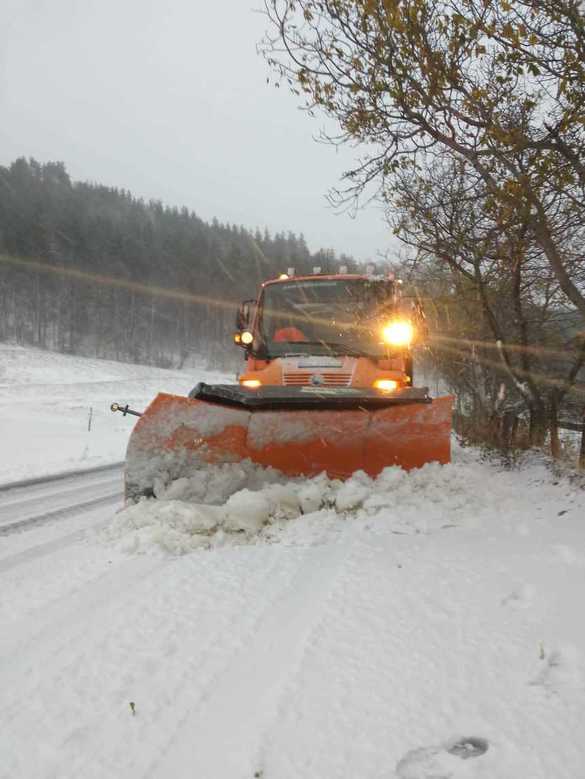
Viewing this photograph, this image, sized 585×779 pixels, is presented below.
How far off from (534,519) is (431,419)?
1.11m

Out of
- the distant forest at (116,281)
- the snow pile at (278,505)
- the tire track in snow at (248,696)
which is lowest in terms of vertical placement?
the tire track in snow at (248,696)

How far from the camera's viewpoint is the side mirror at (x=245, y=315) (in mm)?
6160

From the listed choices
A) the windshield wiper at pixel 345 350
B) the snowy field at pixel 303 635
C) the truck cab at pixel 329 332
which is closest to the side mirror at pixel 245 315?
the truck cab at pixel 329 332

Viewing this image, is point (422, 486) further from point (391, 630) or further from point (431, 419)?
point (391, 630)

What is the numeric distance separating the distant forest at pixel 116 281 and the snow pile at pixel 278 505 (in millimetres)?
46075

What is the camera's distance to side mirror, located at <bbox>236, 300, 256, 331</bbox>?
20.2ft

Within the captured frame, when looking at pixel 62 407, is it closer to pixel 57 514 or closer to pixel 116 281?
pixel 57 514

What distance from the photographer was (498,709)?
1.79 metres

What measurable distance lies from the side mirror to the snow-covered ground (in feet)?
14.6

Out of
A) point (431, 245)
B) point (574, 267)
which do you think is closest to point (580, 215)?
point (574, 267)

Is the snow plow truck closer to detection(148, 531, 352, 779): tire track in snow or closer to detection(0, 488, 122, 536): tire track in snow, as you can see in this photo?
detection(0, 488, 122, 536): tire track in snow

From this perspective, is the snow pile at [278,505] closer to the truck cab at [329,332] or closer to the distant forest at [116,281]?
the truck cab at [329,332]

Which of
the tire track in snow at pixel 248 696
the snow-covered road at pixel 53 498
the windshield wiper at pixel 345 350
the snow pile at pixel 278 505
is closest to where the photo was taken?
the tire track in snow at pixel 248 696

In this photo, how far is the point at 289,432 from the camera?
15.9 feet
